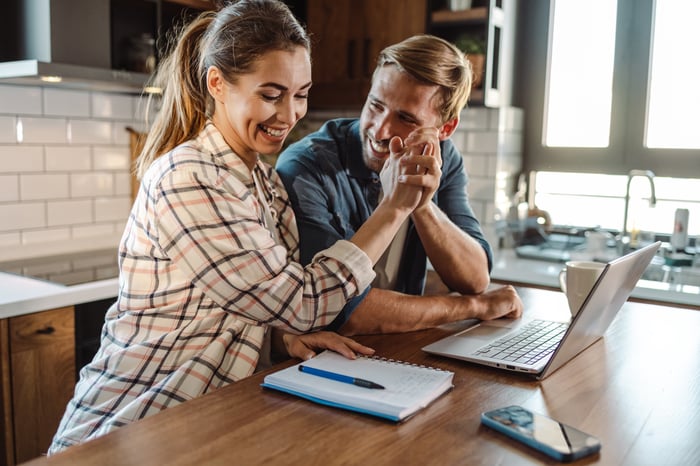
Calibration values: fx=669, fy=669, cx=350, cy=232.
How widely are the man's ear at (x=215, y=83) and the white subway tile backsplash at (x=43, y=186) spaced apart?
148 centimetres

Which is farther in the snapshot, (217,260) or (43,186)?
(43,186)

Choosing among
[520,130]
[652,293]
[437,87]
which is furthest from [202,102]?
[520,130]

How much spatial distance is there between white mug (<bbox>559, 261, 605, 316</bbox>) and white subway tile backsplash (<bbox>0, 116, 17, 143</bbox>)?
1975 mm

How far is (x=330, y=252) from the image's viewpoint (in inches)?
49.7

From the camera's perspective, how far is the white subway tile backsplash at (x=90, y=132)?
8.59 ft

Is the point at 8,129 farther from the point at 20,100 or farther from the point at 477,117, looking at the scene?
the point at 477,117

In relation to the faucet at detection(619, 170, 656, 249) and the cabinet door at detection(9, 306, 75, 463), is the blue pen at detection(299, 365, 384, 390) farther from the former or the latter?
the faucet at detection(619, 170, 656, 249)

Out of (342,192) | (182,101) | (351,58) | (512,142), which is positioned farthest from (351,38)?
(182,101)

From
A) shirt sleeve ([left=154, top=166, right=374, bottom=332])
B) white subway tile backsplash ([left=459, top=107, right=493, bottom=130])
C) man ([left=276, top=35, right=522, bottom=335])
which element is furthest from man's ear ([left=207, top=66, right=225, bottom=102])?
white subway tile backsplash ([left=459, top=107, right=493, bottom=130])

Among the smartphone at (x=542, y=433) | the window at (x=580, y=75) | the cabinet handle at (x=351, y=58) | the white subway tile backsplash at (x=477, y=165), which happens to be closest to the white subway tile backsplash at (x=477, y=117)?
the white subway tile backsplash at (x=477, y=165)

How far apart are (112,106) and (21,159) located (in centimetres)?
45

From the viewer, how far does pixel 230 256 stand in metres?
1.15

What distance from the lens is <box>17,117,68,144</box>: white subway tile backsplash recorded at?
2439mm

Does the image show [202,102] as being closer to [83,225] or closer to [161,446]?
[161,446]
